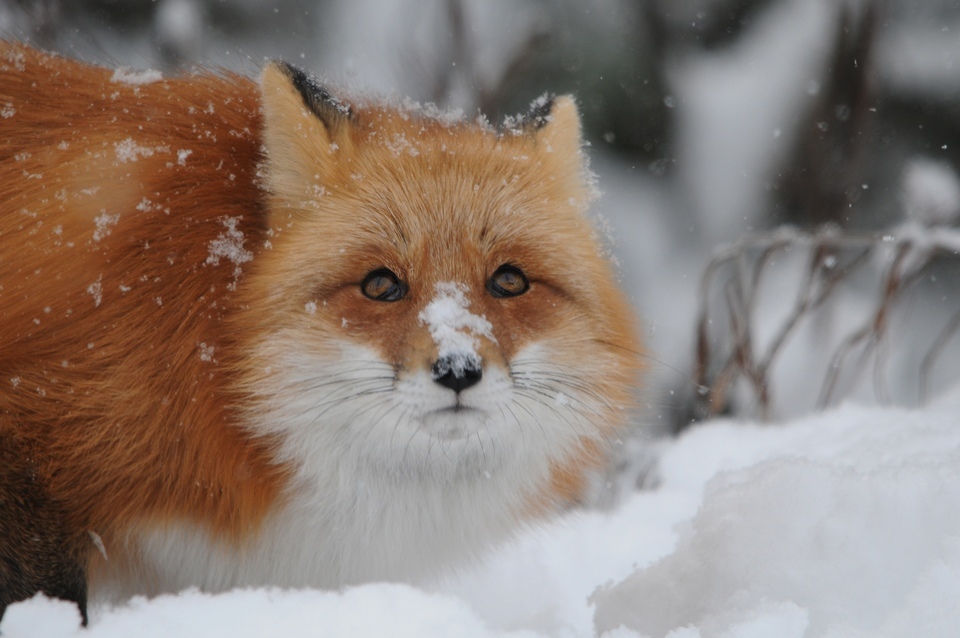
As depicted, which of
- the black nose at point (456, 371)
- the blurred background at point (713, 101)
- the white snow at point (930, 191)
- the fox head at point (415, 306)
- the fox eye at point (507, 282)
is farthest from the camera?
the blurred background at point (713, 101)

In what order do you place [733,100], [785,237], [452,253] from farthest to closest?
[733,100] < [785,237] < [452,253]

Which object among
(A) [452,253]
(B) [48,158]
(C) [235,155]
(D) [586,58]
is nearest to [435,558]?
(A) [452,253]

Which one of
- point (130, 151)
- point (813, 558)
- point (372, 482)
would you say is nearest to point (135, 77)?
point (130, 151)

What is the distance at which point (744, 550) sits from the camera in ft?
7.30

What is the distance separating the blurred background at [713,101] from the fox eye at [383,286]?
318cm

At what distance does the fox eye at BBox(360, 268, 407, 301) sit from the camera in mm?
2334

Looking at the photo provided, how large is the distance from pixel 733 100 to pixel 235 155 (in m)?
4.75

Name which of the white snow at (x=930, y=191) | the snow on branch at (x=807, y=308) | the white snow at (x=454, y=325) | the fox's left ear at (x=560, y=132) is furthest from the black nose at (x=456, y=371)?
the white snow at (x=930, y=191)

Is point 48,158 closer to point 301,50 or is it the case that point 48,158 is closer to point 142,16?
point 301,50

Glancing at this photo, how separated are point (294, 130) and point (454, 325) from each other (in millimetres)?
711

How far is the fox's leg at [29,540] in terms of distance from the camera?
2242 millimetres

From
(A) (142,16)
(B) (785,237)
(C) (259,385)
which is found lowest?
(C) (259,385)

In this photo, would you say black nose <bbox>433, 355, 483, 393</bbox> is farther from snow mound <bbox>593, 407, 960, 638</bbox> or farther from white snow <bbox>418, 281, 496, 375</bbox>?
snow mound <bbox>593, 407, 960, 638</bbox>

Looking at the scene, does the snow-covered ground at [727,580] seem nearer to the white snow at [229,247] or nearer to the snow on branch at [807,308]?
the white snow at [229,247]
